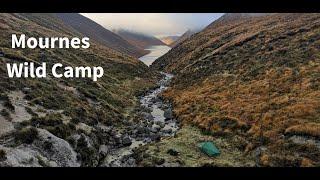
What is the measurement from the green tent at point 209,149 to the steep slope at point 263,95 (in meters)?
1.71

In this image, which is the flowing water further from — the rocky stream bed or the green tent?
the green tent

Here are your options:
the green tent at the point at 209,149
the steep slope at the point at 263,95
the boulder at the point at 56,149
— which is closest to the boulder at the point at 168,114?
the steep slope at the point at 263,95

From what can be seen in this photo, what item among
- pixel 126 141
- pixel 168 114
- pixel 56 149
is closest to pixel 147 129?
pixel 126 141

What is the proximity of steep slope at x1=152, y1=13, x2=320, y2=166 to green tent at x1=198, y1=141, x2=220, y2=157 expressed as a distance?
171 centimetres

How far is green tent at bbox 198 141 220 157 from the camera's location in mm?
26266

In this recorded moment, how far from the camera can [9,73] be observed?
36.8 meters

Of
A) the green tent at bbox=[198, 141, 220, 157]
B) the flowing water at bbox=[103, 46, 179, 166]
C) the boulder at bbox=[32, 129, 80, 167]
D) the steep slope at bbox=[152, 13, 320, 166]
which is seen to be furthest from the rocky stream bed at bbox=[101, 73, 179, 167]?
the green tent at bbox=[198, 141, 220, 157]

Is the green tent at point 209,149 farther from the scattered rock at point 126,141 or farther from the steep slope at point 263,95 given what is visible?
the scattered rock at point 126,141

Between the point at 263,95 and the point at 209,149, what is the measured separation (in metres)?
13.6

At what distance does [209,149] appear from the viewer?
26578 millimetres

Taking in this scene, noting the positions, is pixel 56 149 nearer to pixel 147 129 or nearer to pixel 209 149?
pixel 209 149
